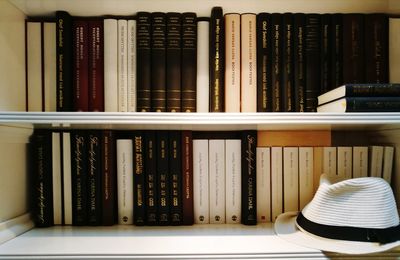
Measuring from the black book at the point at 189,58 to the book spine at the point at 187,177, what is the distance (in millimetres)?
92

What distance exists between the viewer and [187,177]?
35.9 inches

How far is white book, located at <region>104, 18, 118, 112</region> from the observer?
0.89 metres

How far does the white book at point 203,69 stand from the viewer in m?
0.89

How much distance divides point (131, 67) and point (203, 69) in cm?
21

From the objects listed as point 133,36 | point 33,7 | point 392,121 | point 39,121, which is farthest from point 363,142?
point 33,7

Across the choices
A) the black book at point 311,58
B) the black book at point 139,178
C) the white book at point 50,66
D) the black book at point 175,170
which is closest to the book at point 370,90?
the black book at point 311,58

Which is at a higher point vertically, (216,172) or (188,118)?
(188,118)

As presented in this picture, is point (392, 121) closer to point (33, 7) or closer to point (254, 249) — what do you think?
point (254, 249)

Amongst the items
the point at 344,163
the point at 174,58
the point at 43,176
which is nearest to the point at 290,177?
the point at 344,163

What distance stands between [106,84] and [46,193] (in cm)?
36

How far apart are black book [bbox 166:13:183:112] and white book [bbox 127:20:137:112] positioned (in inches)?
3.9

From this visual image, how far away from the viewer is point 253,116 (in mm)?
755

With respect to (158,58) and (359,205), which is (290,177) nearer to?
(359,205)

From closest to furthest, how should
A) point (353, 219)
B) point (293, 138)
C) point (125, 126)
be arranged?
point (353, 219) < point (125, 126) < point (293, 138)
